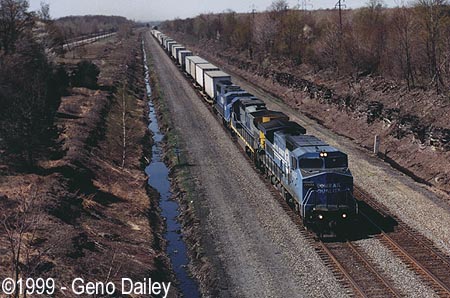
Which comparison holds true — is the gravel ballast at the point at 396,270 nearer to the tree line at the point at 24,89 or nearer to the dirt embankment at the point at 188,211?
the dirt embankment at the point at 188,211

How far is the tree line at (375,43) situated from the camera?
4659cm

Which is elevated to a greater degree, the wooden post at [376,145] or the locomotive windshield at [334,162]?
the locomotive windshield at [334,162]

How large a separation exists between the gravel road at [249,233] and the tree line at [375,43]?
72.2 feet

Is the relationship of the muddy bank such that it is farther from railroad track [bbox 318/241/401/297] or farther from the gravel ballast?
the gravel ballast

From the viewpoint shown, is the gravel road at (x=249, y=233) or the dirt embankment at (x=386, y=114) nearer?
the gravel road at (x=249, y=233)

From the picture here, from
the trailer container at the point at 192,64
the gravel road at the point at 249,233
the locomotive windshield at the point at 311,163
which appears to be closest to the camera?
the gravel road at the point at 249,233

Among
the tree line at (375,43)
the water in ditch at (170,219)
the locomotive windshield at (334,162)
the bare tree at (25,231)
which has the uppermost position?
the tree line at (375,43)

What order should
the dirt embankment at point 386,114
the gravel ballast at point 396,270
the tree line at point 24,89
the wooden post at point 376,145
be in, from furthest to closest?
the wooden post at point 376,145
the dirt embankment at point 386,114
the tree line at point 24,89
the gravel ballast at point 396,270

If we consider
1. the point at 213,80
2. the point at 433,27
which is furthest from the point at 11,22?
the point at 433,27

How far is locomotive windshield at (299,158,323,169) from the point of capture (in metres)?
22.2

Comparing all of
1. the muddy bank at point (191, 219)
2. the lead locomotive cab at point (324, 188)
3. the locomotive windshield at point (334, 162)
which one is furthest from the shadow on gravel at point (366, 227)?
the muddy bank at point (191, 219)

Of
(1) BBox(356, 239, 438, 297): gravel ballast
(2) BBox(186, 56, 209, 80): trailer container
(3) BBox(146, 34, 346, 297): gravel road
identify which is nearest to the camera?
(1) BBox(356, 239, 438, 297): gravel ballast

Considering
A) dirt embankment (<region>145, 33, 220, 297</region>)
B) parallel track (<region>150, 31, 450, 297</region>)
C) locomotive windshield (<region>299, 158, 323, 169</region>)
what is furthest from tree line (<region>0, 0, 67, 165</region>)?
parallel track (<region>150, 31, 450, 297</region>)

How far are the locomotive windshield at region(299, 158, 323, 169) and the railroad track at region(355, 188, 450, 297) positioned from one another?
169 inches
